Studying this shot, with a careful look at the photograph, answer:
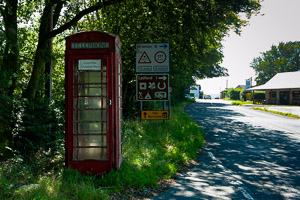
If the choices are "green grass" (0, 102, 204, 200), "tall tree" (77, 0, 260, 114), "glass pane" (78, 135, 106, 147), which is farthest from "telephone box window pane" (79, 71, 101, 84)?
"tall tree" (77, 0, 260, 114)

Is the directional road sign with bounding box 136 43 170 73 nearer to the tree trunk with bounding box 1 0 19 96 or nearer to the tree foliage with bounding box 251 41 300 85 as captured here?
the tree trunk with bounding box 1 0 19 96

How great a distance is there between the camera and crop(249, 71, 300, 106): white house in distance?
4494cm

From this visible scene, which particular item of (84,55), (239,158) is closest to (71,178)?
(84,55)

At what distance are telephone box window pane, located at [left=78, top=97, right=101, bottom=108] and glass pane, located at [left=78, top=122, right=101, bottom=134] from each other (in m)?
0.37

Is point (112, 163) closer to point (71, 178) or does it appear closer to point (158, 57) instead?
point (71, 178)

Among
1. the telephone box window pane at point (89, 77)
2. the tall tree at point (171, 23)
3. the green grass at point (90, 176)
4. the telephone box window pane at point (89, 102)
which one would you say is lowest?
the green grass at point (90, 176)

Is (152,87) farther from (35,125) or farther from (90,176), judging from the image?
(90,176)

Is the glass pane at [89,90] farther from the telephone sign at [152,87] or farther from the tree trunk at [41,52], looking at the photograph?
the telephone sign at [152,87]

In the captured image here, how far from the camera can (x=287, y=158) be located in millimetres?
7977

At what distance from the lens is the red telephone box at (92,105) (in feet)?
17.5

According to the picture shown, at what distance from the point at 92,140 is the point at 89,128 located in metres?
0.25

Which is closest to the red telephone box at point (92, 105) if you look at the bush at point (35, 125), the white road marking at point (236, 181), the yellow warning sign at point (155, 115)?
the bush at point (35, 125)

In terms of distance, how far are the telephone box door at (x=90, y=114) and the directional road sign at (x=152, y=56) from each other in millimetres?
5671

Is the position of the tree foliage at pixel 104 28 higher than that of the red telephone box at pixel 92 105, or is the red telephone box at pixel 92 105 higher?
the tree foliage at pixel 104 28
